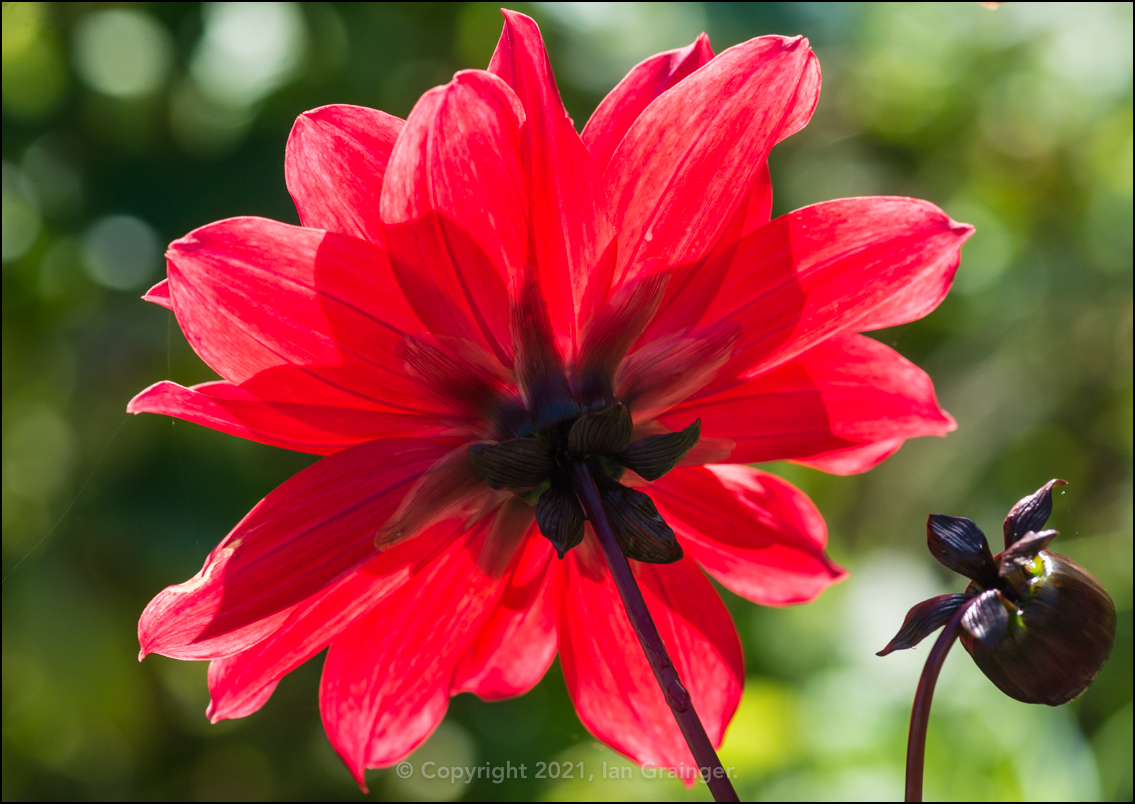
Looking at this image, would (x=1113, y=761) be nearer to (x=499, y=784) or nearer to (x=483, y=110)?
(x=499, y=784)

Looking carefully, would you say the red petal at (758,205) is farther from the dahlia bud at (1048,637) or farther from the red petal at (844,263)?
the dahlia bud at (1048,637)

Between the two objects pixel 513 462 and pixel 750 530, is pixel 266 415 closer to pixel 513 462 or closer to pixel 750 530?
pixel 513 462

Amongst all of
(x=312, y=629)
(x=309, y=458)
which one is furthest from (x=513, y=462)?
(x=309, y=458)

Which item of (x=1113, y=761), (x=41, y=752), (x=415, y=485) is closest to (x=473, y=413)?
(x=415, y=485)

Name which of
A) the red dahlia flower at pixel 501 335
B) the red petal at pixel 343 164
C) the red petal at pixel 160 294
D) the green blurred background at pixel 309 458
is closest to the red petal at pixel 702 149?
the red dahlia flower at pixel 501 335

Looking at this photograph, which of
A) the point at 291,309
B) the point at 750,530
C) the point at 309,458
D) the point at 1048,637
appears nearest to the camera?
the point at 1048,637

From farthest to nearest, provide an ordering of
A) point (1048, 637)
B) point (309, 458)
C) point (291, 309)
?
1. point (309, 458)
2. point (291, 309)
3. point (1048, 637)
